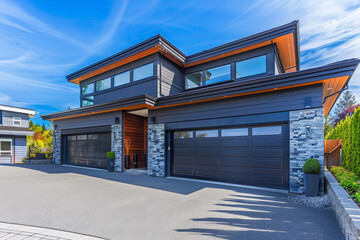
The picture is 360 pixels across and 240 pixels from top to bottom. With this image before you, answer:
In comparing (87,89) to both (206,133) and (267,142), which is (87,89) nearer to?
(206,133)

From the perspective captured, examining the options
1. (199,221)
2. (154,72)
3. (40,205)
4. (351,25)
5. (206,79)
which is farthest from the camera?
(206,79)

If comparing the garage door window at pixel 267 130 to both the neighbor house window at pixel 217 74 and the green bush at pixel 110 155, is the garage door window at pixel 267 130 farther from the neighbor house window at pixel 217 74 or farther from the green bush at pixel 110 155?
the green bush at pixel 110 155

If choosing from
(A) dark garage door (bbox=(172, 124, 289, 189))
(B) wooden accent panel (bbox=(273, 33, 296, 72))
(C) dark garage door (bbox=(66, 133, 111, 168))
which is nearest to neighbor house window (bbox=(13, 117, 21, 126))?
(C) dark garage door (bbox=(66, 133, 111, 168))

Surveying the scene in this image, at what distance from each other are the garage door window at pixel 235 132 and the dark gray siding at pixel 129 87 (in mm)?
3913

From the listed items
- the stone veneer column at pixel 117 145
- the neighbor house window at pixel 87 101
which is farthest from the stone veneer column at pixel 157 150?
the neighbor house window at pixel 87 101

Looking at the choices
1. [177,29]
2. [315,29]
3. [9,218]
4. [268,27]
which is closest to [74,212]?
[9,218]

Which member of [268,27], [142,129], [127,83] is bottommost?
[142,129]

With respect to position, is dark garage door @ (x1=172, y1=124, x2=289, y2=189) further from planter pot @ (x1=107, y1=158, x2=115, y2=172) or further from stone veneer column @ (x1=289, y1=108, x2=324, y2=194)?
planter pot @ (x1=107, y1=158, x2=115, y2=172)

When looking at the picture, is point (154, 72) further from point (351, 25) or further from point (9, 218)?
point (351, 25)

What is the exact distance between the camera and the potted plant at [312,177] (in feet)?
15.7

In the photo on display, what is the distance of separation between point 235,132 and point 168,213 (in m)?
3.93

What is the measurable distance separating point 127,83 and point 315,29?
974cm

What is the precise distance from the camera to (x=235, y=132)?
261 inches

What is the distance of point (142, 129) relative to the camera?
10.8m
